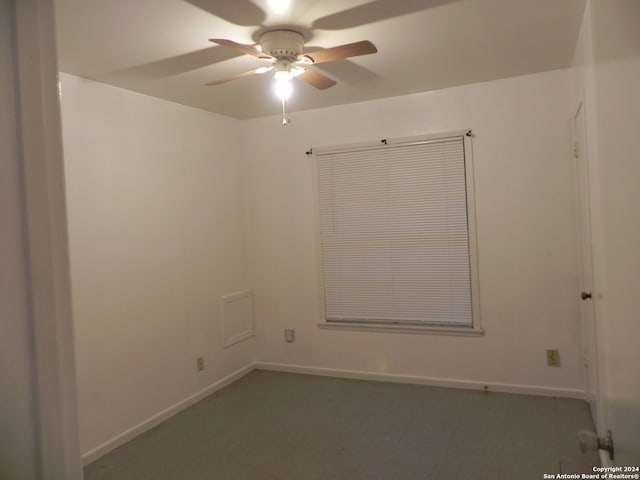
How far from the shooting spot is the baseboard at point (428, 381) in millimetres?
3514

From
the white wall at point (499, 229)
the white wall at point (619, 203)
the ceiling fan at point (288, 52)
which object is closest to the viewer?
the white wall at point (619, 203)

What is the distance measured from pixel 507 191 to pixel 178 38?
2632 mm

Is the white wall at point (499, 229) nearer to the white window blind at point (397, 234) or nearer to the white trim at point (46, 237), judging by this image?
the white window blind at point (397, 234)

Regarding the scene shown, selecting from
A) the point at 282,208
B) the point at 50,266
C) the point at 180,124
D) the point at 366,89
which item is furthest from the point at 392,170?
the point at 50,266

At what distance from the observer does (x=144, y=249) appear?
3.40 metres

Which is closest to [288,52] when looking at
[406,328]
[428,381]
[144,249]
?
[144,249]

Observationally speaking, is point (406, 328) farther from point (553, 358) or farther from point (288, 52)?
point (288, 52)

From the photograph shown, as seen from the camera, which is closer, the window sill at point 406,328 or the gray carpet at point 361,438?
the gray carpet at point 361,438

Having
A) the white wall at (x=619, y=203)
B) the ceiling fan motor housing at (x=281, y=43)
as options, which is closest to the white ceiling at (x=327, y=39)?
the ceiling fan motor housing at (x=281, y=43)

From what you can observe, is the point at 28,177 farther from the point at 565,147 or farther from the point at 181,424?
the point at 565,147

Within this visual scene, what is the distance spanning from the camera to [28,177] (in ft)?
1.75

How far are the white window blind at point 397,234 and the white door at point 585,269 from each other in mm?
836

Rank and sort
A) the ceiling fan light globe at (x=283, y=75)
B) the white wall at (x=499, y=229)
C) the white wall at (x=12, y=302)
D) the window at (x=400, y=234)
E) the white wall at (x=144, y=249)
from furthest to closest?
1. the window at (x=400, y=234)
2. the white wall at (x=499, y=229)
3. the white wall at (x=144, y=249)
4. the ceiling fan light globe at (x=283, y=75)
5. the white wall at (x=12, y=302)

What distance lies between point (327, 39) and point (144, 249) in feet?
6.58
